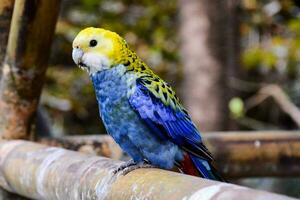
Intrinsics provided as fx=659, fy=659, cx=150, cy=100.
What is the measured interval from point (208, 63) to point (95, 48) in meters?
1.90

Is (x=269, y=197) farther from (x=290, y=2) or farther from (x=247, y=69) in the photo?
(x=290, y=2)

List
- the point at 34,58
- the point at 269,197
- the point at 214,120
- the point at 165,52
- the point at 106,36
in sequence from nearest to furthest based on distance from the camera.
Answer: the point at 269,197 < the point at 106,36 < the point at 34,58 < the point at 214,120 < the point at 165,52

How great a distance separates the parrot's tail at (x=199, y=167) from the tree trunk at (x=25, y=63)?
2.33 ft

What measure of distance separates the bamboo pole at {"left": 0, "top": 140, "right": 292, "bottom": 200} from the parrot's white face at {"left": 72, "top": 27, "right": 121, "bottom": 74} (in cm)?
25

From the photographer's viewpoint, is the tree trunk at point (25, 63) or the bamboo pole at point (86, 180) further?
the tree trunk at point (25, 63)

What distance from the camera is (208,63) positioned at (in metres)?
3.56

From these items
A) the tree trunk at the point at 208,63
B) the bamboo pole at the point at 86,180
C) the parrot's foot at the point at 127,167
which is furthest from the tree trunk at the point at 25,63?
the tree trunk at the point at 208,63

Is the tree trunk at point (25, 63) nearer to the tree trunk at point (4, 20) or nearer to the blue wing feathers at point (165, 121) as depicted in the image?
the tree trunk at point (4, 20)

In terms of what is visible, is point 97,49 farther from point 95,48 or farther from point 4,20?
point 4,20

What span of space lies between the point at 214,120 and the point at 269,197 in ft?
8.63

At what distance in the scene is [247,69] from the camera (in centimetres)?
616

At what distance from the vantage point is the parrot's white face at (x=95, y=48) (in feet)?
5.64

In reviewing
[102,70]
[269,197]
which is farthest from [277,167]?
[269,197]

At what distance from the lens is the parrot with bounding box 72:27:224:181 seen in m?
1.78
